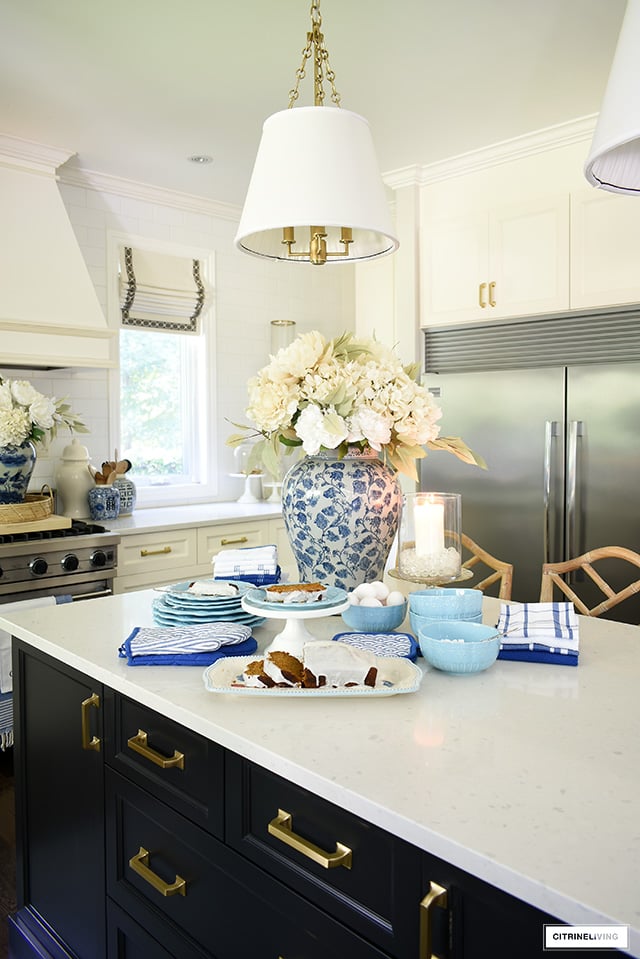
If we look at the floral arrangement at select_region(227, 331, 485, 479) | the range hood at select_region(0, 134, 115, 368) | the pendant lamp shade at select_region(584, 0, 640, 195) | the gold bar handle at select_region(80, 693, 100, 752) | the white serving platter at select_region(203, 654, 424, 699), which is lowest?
the gold bar handle at select_region(80, 693, 100, 752)

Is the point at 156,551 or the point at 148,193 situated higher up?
the point at 148,193

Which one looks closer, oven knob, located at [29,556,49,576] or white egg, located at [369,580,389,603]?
white egg, located at [369,580,389,603]

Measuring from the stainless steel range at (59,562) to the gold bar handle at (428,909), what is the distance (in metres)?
2.43

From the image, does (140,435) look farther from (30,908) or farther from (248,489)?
(30,908)

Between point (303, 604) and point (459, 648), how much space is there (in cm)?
28

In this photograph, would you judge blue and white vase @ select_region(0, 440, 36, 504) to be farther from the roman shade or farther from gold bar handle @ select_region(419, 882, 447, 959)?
gold bar handle @ select_region(419, 882, 447, 959)

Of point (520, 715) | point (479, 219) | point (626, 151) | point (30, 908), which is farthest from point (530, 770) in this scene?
point (479, 219)

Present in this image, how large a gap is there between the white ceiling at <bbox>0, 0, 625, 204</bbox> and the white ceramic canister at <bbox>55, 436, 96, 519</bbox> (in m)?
1.45

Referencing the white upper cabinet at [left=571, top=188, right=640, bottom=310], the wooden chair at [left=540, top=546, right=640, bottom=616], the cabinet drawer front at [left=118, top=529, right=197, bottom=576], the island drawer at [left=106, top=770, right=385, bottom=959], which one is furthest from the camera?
the cabinet drawer front at [left=118, top=529, right=197, bottom=576]

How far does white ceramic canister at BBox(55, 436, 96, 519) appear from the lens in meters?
3.66

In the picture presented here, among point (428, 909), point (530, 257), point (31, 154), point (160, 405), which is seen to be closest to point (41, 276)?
point (31, 154)

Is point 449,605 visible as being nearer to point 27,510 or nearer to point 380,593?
point 380,593

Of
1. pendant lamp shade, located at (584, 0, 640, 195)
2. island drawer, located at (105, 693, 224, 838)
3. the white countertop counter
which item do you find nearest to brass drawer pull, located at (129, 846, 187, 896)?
island drawer, located at (105, 693, 224, 838)

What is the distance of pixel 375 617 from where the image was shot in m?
1.50
